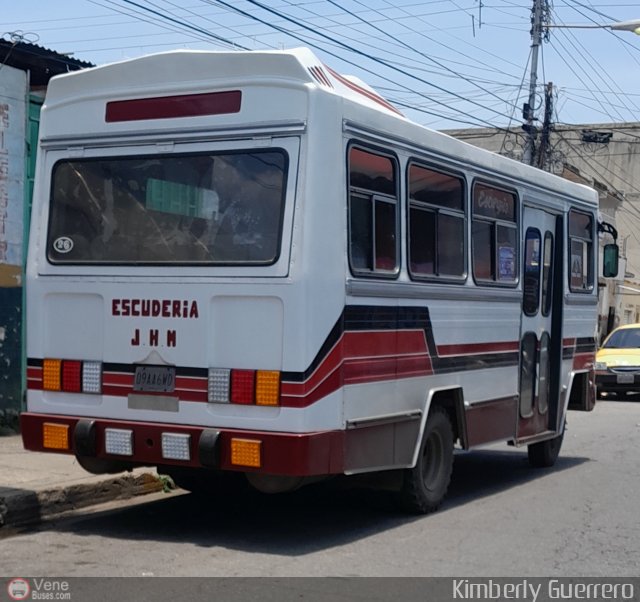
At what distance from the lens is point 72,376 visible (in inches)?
317

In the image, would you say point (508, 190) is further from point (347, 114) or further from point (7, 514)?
point (7, 514)

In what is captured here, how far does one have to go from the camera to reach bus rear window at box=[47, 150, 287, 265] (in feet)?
24.6

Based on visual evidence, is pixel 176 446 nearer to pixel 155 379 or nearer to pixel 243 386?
pixel 155 379

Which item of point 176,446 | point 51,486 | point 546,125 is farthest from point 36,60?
point 546,125

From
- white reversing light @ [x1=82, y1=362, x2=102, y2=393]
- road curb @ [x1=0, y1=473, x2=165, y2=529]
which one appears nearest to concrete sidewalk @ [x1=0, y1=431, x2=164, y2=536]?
road curb @ [x1=0, y1=473, x2=165, y2=529]

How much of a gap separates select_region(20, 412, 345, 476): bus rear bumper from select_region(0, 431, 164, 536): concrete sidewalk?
1.81 ft

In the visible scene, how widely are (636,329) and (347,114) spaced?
17.8m

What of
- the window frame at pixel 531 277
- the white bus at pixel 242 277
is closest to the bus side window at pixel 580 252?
the window frame at pixel 531 277

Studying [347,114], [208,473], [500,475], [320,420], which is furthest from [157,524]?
[500,475]

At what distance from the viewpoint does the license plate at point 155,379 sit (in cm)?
767

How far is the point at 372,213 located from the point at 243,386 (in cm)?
165

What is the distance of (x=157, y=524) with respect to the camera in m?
8.35

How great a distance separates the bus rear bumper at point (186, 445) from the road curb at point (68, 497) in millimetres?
504
